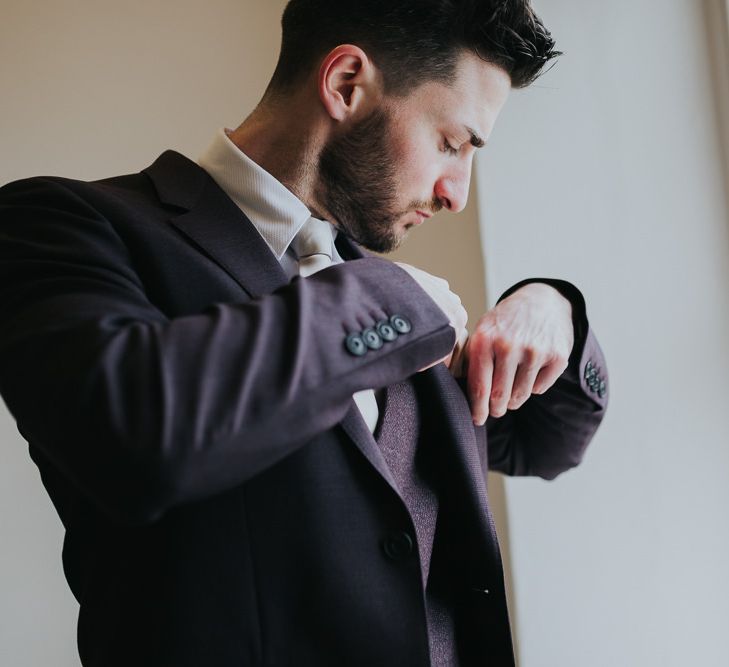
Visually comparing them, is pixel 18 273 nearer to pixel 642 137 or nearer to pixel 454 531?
pixel 454 531

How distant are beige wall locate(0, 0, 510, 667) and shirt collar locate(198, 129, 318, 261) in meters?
0.76

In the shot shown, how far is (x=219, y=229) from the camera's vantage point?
0.95 m

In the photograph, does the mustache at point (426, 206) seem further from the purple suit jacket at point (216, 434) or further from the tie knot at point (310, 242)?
the purple suit jacket at point (216, 434)

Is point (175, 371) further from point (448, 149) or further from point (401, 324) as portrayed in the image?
point (448, 149)

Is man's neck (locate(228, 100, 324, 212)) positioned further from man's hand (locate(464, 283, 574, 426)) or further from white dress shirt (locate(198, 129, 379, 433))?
man's hand (locate(464, 283, 574, 426))

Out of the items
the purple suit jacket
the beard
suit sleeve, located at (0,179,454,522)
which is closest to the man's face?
the beard

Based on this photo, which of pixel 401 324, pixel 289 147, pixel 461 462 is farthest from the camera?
pixel 289 147

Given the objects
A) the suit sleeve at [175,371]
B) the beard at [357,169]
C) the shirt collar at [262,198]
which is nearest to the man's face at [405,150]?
the beard at [357,169]

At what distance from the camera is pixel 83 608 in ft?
2.88

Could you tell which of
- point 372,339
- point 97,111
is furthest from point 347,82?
point 97,111

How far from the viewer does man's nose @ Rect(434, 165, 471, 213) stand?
46.4 inches

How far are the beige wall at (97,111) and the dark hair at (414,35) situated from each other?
1.96 feet

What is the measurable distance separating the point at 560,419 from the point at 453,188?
36 centimetres

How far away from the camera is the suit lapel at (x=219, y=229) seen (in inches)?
36.2
